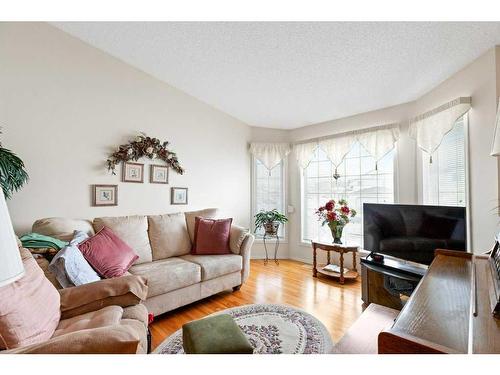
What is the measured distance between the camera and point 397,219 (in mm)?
2312

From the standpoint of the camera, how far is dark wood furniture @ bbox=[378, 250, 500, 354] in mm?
668

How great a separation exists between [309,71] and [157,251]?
2.65m

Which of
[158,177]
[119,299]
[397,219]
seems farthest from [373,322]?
[158,177]

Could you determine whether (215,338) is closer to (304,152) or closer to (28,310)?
(28,310)

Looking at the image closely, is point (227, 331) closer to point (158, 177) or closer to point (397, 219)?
point (397, 219)

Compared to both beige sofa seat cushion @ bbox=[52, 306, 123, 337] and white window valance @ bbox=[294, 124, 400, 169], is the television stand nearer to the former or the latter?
white window valance @ bbox=[294, 124, 400, 169]

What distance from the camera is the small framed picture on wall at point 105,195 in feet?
8.75

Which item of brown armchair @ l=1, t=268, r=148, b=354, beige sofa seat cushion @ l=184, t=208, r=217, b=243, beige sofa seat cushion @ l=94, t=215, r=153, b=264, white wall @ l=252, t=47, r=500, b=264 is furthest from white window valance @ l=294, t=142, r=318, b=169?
brown armchair @ l=1, t=268, r=148, b=354

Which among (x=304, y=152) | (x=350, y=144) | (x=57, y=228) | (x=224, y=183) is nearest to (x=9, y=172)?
(x=57, y=228)

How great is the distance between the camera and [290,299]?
2594 mm

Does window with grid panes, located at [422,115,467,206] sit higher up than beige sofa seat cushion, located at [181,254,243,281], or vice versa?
window with grid panes, located at [422,115,467,206]

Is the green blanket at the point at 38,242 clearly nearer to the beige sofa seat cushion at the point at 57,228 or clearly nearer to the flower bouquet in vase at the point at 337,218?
the beige sofa seat cushion at the point at 57,228

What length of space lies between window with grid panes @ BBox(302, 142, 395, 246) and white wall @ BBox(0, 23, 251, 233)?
6.05ft

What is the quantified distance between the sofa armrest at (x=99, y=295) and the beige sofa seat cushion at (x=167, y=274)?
0.54 m
